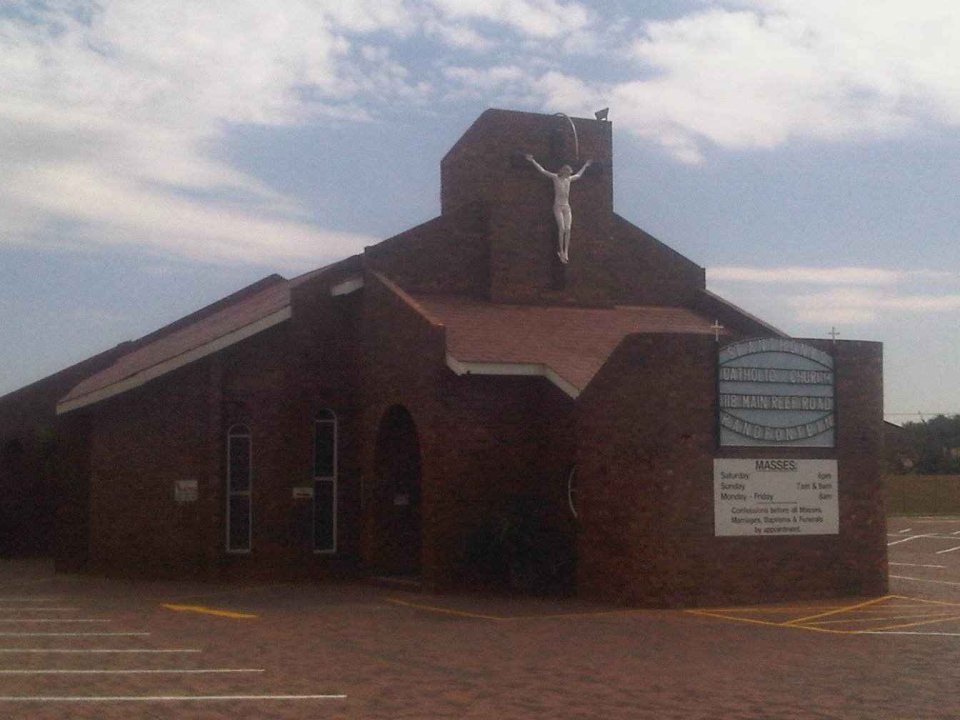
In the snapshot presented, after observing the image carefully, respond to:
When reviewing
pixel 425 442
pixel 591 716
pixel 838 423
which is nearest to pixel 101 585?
pixel 425 442

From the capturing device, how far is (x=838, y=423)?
63.5 feet

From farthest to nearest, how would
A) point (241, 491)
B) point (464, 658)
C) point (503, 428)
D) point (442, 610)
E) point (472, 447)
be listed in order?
1. point (241, 491)
2. point (503, 428)
3. point (472, 447)
4. point (442, 610)
5. point (464, 658)

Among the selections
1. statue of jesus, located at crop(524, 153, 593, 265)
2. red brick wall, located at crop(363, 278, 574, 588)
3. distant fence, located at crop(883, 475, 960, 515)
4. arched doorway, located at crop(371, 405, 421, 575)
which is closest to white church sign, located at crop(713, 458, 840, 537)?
red brick wall, located at crop(363, 278, 574, 588)

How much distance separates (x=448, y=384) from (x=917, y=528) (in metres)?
23.8

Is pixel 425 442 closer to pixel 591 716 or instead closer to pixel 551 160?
pixel 551 160

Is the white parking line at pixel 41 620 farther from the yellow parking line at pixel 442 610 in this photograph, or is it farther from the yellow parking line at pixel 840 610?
the yellow parking line at pixel 840 610

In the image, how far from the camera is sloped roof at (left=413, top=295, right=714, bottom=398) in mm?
20391

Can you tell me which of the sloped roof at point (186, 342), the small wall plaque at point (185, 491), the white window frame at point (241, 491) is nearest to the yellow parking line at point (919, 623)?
the white window frame at point (241, 491)

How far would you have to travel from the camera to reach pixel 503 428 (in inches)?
835

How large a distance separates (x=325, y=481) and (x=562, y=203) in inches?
269

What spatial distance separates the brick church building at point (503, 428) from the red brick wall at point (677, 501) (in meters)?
0.03

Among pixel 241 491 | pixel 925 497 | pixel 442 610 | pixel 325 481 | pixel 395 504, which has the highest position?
pixel 325 481

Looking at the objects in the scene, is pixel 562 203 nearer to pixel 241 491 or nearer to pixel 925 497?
pixel 241 491

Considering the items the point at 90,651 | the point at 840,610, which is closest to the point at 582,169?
the point at 840,610
